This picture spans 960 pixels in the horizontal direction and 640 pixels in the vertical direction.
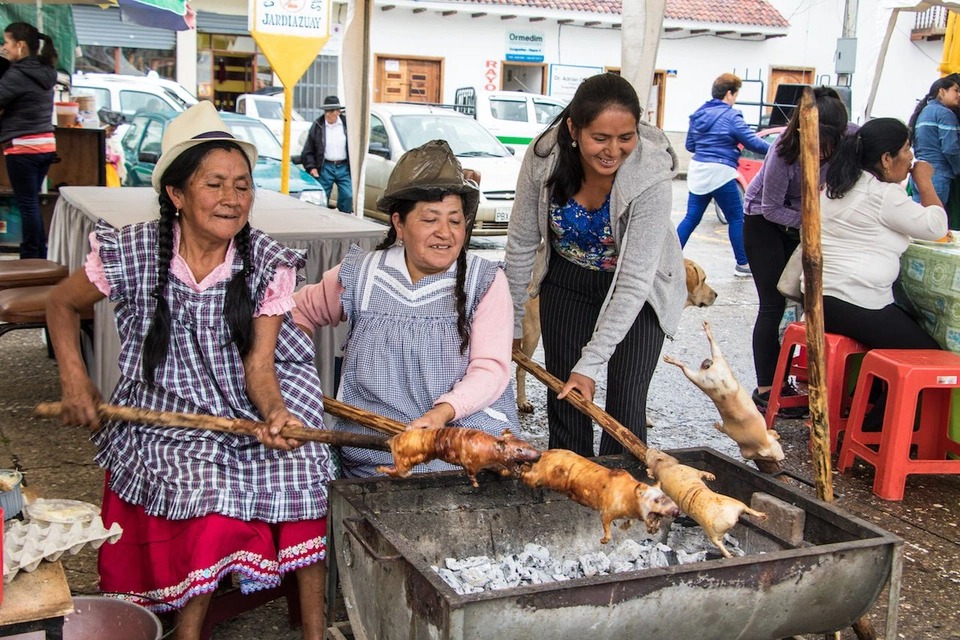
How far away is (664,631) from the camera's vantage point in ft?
7.09

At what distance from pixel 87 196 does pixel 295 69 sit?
2009 millimetres

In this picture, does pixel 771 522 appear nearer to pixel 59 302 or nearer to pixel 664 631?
pixel 664 631

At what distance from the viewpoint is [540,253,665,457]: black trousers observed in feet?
11.0

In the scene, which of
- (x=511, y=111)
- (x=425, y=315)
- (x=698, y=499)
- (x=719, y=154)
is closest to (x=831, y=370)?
(x=425, y=315)

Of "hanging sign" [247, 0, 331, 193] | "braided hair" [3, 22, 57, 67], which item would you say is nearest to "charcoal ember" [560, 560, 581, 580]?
"hanging sign" [247, 0, 331, 193]

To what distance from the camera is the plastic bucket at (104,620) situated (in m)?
2.56

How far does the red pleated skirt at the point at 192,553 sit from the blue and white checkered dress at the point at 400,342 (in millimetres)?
394

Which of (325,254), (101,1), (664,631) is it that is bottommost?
(664,631)

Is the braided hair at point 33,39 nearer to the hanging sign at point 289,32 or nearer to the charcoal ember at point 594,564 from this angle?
the hanging sign at point 289,32

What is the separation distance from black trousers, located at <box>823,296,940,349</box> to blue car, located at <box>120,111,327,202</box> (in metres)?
6.91

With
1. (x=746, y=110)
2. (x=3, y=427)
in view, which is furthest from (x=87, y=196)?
(x=746, y=110)

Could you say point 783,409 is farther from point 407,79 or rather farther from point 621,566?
point 407,79

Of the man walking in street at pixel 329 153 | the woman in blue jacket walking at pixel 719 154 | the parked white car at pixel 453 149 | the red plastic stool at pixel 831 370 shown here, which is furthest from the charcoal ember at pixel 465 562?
the man walking in street at pixel 329 153

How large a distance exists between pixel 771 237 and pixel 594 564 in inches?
124
